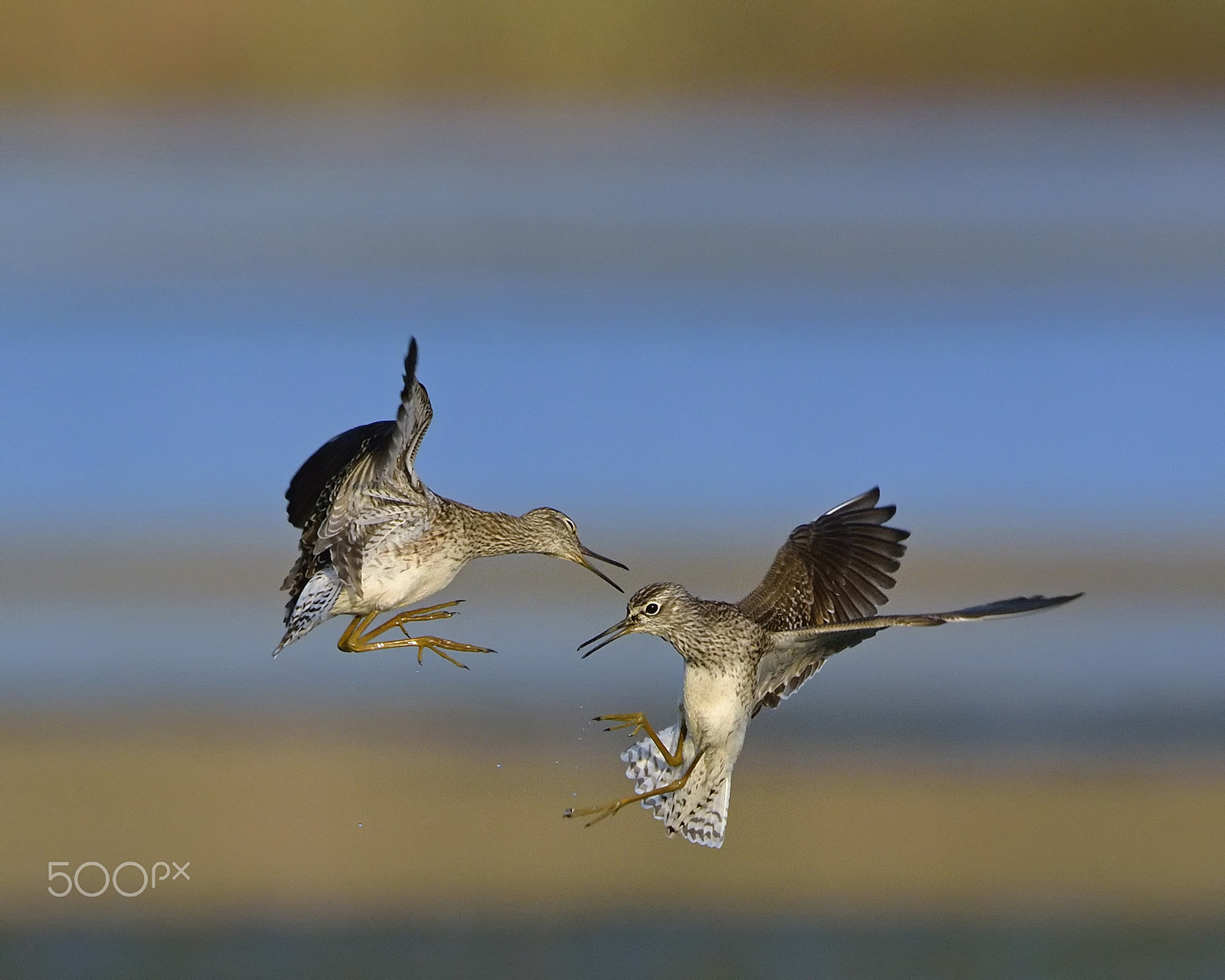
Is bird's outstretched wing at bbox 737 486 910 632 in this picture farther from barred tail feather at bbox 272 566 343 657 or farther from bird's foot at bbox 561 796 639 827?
barred tail feather at bbox 272 566 343 657

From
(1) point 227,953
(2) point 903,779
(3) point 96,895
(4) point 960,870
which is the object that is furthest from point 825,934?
(3) point 96,895

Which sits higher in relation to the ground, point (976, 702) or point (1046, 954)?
point (976, 702)

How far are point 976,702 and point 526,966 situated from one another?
5219 mm

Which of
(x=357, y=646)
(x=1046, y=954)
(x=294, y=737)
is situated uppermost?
(x=294, y=737)

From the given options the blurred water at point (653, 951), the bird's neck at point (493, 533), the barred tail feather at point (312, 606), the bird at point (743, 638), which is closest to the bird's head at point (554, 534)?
the bird's neck at point (493, 533)

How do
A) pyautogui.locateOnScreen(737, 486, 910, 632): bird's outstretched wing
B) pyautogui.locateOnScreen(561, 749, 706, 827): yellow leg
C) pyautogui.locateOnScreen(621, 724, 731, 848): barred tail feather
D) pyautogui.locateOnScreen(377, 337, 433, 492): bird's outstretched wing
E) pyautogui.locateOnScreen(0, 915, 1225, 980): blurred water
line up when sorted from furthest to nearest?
pyautogui.locateOnScreen(0, 915, 1225, 980): blurred water
pyautogui.locateOnScreen(737, 486, 910, 632): bird's outstretched wing
pyautogui.locateOnScreen(621, 724, 731, 848): barred tail feather
pyautogui.locateOnScreen(561, 749, 706, 827): yellow leg
pyautogui.locateOnScreen(377, 337, 433, 492): bird's outstretched wing

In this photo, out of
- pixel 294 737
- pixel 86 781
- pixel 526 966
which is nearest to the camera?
pixel 526 966

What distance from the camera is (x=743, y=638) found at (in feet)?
30.3

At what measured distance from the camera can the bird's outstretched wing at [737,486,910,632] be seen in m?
9.91

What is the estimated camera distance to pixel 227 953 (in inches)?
501

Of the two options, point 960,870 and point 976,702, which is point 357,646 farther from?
point 976,702

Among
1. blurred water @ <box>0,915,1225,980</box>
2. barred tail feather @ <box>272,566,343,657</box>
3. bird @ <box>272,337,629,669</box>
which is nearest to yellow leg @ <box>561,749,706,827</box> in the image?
bird @ <box>272,337,629,669</box>

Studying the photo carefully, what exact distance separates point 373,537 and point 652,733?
133 cm

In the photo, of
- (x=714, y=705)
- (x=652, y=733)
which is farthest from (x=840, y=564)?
(x=652, y=733)
